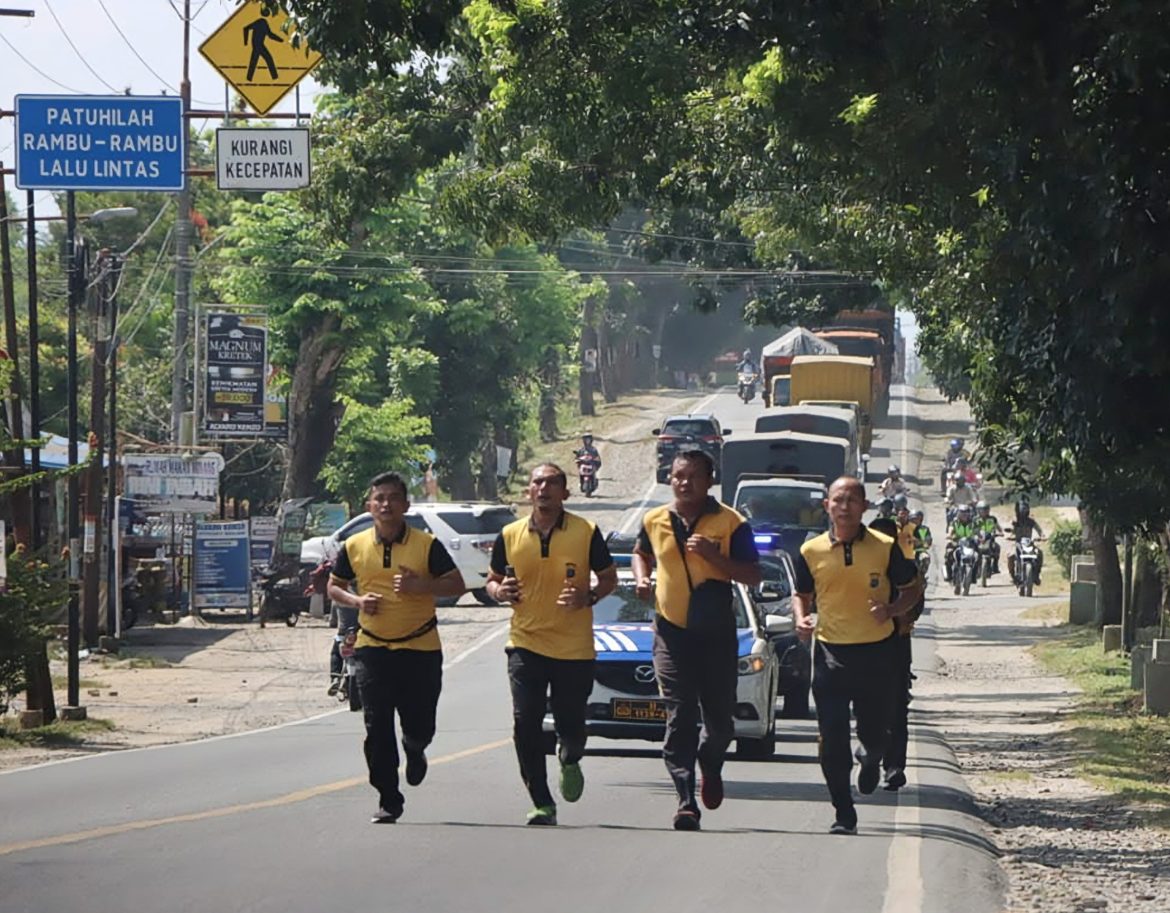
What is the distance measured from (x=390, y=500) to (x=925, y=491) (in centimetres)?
5786

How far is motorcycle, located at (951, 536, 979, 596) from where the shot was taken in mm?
47312

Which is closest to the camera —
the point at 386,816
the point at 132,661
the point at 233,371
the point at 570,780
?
the point at 570,780

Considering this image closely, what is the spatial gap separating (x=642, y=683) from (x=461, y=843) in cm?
475

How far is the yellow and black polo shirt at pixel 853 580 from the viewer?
11.3 metres

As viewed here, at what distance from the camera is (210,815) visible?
1234 cm

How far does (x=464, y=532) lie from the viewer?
130 ft

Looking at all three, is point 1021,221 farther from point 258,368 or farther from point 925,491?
point 925,491

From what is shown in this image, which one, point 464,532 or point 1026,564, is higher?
point 464,532

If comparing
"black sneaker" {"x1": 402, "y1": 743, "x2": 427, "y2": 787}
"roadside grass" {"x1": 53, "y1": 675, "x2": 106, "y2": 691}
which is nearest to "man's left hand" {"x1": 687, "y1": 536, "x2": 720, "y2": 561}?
"black sneaker" {"x1": 402, "y1": 743, "x2": 427, "y2": 787}

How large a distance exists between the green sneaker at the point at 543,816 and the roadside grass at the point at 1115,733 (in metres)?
4.67

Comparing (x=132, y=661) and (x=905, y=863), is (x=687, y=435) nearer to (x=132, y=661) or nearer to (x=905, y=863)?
(x=132, y=661)

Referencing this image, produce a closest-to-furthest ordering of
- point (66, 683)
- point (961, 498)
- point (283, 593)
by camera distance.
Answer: point (66, 683), point (283, 593), point (961, 498)

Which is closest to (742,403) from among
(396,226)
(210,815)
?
(396,226)

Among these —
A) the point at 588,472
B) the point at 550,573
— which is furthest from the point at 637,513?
the point at 550,573
